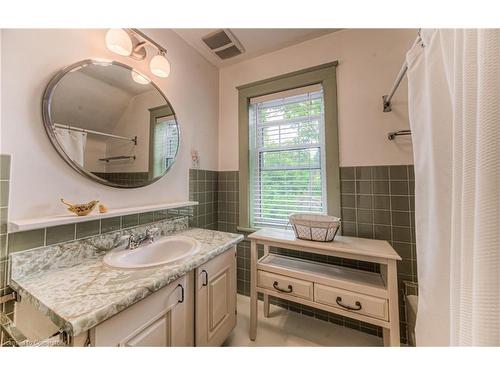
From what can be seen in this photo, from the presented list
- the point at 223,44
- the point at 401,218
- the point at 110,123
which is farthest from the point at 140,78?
the point at 401,218

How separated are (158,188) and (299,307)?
160cm

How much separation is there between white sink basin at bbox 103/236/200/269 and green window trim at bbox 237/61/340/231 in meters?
0.75

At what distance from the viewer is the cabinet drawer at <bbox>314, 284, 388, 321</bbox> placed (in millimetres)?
999

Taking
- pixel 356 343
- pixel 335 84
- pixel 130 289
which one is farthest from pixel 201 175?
pixel 356 343

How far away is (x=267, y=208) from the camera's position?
1817mm

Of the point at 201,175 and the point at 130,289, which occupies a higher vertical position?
the point at 201,175

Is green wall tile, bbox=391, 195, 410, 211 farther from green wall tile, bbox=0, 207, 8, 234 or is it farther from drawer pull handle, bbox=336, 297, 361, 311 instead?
green wall tile, bbox=0, 207, 8, 234

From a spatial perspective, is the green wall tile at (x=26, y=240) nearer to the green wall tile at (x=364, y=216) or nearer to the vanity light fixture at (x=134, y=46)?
the vanity light fixture at (x=134, y=46)

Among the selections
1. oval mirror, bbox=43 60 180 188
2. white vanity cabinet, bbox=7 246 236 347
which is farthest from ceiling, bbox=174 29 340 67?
white vanity cabinet, bbox=7 246 236 347

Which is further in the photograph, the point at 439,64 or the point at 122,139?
the point at 122,139

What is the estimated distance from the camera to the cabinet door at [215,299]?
0.94 metres
